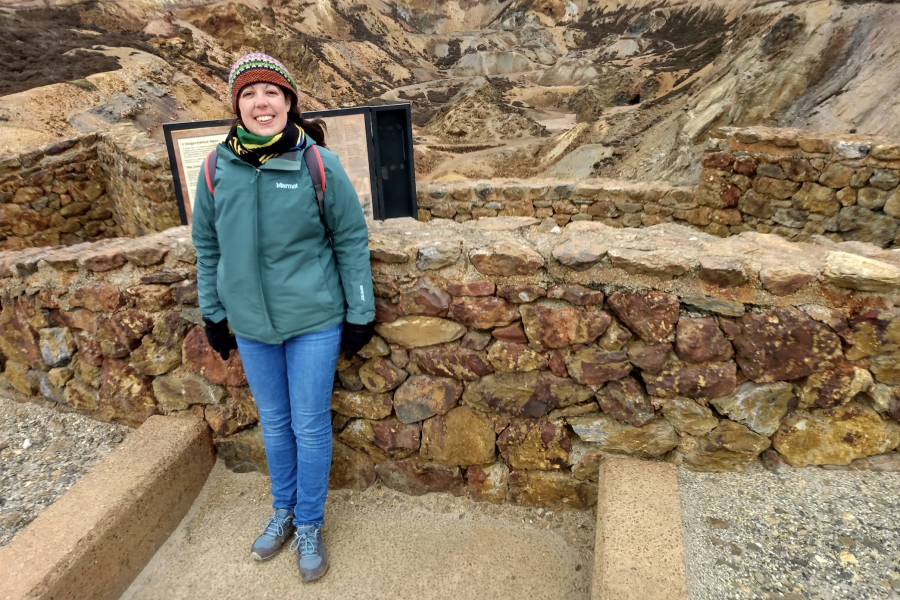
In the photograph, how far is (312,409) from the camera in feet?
6.36

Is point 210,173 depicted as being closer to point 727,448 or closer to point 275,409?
point 275,409

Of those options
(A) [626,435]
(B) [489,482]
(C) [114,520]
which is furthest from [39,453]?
(A) [626,435]

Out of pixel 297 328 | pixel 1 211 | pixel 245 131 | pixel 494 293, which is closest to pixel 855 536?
pixel 494 293

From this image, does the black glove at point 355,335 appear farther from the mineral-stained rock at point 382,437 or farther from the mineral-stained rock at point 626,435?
the mineral-stained rock at point 626,435

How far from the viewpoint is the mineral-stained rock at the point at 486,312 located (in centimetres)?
207

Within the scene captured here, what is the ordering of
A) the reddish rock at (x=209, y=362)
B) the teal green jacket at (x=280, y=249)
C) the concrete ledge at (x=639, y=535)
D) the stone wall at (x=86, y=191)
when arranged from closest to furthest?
the concrete ledge at (x=639, y=535)
the teal green jacket at (x=280, y=249)
the reddish rock at (x=209, y=362)
the stone wall at (x=86, y=191)

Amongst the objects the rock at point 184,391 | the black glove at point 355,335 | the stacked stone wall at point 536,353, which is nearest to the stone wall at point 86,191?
the stacked stone wall at point 536,353

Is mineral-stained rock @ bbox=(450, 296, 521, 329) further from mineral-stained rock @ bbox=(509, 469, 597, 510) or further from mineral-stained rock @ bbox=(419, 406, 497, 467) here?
mineral-stained rock @ bbox=(509, 469, 597, 510)

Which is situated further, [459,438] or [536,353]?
[459,438]

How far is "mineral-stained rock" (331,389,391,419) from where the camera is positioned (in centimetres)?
231

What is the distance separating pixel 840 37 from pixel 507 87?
25.2m

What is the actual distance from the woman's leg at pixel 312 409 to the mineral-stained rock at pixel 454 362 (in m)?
0.41

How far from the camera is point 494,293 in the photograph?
6.79 feet

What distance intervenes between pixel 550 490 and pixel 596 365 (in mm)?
643
